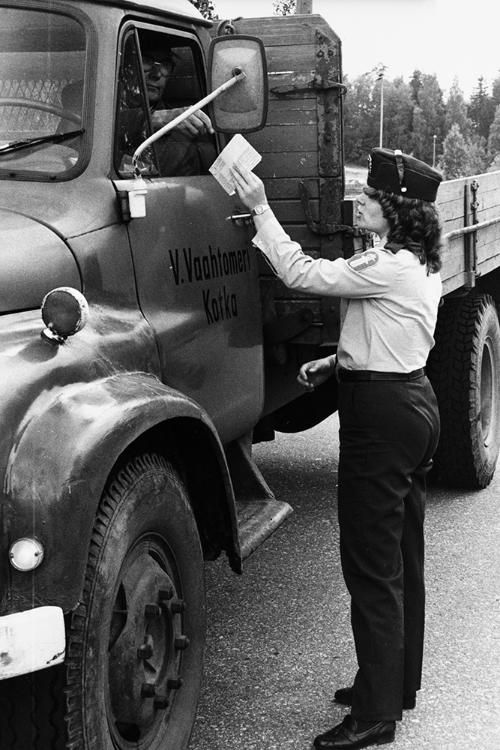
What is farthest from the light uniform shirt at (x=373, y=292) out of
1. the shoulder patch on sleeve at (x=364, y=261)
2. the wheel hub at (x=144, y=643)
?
the wheel hub at (x=144, y=643)

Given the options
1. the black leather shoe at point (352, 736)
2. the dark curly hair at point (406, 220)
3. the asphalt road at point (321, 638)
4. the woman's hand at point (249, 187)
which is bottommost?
the asphalt road at point (321, 638)

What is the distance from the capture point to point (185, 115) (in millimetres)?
3385

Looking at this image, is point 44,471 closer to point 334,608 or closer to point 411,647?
point 411,647

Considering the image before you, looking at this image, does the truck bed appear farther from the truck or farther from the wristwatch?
the wristwatch

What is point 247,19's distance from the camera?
474 centimetres

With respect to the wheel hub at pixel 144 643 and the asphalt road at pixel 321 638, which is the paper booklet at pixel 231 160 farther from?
the asphalt road at pixel 321 638

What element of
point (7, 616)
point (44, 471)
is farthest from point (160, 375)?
point (7, 616)

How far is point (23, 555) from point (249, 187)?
58.4 inches

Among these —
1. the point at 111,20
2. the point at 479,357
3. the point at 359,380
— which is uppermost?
the point at 111,20

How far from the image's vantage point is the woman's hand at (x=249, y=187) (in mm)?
3457

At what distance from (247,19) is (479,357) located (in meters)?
2.30

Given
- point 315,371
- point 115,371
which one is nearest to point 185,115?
point 115,371

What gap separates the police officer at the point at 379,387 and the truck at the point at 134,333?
373 mm

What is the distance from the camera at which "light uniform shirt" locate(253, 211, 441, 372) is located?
11.2 ft
